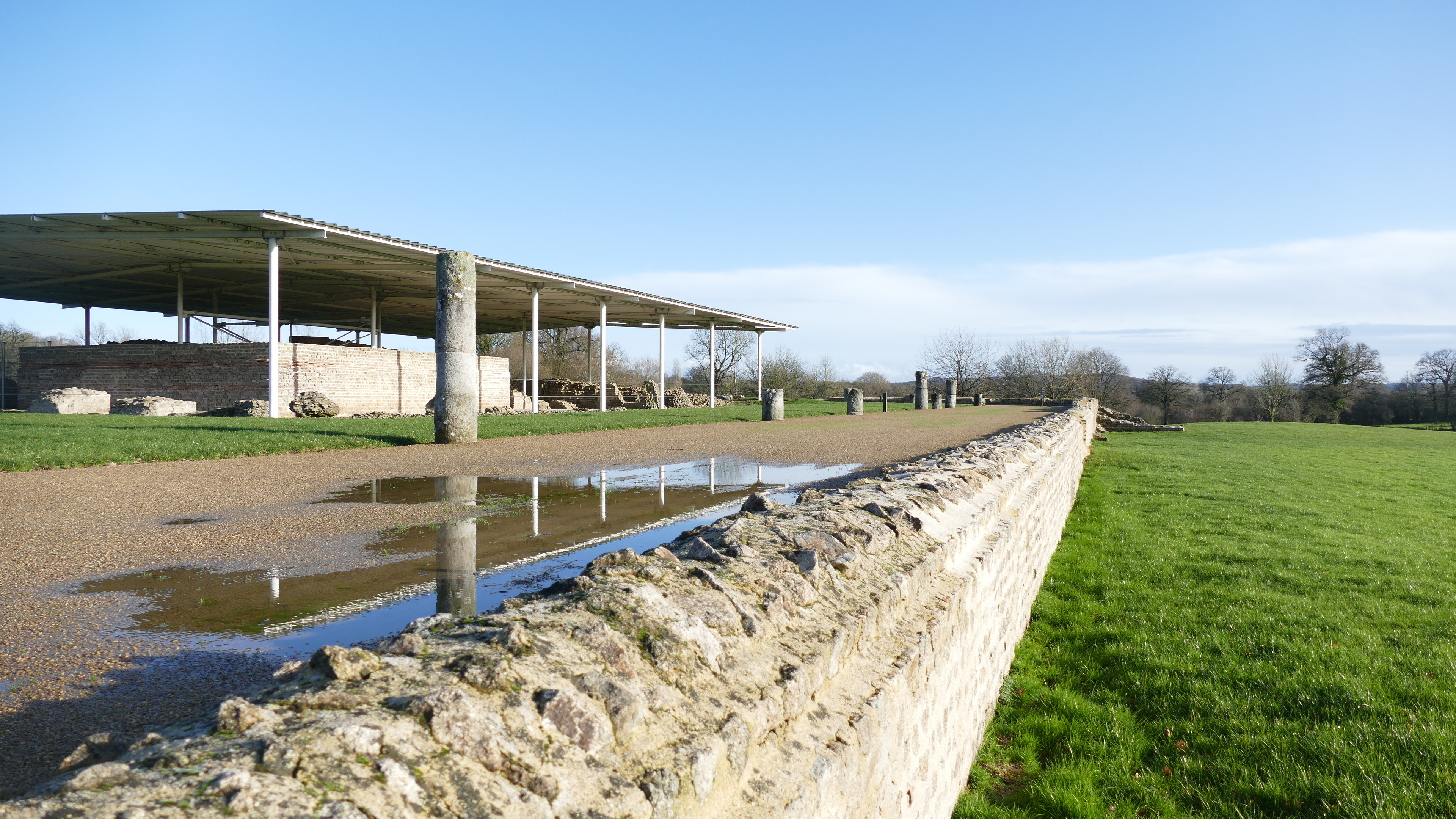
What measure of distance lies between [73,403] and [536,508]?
20.0 m

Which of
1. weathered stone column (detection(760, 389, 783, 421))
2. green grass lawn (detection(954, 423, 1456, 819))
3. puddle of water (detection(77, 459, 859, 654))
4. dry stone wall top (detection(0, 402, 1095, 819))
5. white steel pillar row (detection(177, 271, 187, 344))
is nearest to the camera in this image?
dry stone wall top (detection(0, 402, 1095, 819))

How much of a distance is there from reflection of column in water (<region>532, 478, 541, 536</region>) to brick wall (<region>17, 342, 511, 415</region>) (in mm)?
14879

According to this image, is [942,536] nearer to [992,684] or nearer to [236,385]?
[992,684]

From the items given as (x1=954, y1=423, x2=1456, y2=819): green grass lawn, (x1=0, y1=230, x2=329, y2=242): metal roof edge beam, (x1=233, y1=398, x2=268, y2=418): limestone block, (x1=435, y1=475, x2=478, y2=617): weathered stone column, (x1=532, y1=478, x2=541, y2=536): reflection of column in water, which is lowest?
(x1=954, y1=423, x2=1456, y2=819): green grass lawn

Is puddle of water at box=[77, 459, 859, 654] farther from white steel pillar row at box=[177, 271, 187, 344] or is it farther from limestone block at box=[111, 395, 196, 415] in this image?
white steel pillar row at box=[177, 271, 187, 344]

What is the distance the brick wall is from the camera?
20547 millimetres

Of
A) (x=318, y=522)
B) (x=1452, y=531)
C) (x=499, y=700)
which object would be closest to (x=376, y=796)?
(x=499, y=700)

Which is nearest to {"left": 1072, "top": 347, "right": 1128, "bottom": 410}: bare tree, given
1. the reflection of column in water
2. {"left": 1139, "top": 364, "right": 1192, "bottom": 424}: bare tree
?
{"left": 1139, "top": 364, "right": 1192, "bottom": 424}: bare tree

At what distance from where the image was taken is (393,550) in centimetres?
498

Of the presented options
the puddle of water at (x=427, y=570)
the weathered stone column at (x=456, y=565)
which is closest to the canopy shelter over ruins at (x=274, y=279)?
the puddle of water at (x=427, y=570)

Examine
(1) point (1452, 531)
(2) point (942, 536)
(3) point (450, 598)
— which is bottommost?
(1) point (1452, 531)

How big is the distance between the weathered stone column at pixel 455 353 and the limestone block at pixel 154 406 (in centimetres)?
1143

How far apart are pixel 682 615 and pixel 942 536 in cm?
193

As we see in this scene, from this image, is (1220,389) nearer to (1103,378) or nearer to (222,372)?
(1103,378)
